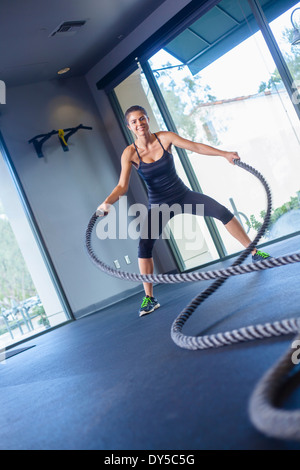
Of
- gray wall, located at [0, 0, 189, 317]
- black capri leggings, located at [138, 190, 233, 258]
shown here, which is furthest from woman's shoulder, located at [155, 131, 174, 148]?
gray wall, located at [0, 0, 189, 317]

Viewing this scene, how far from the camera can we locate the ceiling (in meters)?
5.28

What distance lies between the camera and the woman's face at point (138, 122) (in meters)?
4.32

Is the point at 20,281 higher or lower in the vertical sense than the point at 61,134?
lower

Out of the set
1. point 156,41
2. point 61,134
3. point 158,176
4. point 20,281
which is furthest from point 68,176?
point 158,176

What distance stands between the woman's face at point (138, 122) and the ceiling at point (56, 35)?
155 cm

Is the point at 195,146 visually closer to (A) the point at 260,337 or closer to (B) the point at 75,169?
Answer: (A) the point at 260,337

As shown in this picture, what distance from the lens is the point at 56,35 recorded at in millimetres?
5965

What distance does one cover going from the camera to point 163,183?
4.43m

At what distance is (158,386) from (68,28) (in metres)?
4.64

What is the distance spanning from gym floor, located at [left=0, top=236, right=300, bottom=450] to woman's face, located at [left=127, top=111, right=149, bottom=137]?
1.32 m

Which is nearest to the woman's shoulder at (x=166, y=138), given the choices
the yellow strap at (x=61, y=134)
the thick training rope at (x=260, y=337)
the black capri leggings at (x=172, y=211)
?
the black capri leggings at (x=172, y=211)

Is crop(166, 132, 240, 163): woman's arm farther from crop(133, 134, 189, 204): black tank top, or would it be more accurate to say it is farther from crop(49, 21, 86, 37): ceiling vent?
crop(49, 21, 86, 37): ceiling vent

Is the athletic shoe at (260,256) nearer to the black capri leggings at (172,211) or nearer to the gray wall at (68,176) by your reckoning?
the black capri leggings at (172,211)
